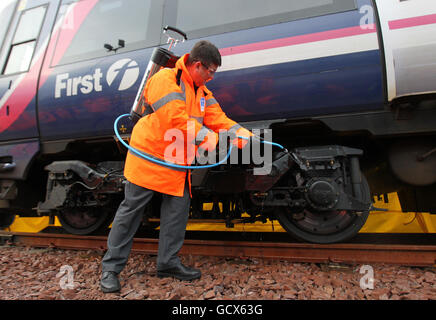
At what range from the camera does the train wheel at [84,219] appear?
3195 millimetres

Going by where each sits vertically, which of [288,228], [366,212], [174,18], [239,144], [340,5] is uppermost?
[174,18]

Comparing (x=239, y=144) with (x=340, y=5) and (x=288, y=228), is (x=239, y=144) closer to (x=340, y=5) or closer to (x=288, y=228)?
(x=288, y=228)

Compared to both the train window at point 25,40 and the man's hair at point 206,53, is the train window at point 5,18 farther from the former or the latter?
the man's hair at point 206,53

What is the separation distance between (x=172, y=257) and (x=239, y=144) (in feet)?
3.41

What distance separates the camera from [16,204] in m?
3.12

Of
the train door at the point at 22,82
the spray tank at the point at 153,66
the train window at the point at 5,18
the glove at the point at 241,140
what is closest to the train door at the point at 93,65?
the train door at the point at 22,82

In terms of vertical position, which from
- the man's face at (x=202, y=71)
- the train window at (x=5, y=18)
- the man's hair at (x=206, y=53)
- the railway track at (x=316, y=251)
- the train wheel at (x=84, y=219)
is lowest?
the railway track at (x=316, y=251)

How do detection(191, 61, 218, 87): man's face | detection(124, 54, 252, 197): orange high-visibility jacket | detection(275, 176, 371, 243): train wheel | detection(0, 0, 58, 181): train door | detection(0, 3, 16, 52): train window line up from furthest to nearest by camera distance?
detection(0, 3, 16, 52): train window → detection(0, 0, 58, 181): train door → detection(275, 176, 371, 243): train wheel → detection(191, 61, 218, 87): man's face → detection(124, 54, 252, 197): orange high-visibility jacket

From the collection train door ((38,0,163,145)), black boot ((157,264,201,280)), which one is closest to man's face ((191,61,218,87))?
train door ((38,0,163,145))

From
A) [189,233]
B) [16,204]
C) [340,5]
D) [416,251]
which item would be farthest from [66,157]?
[416,251]

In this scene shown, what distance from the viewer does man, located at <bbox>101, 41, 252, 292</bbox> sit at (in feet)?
5.95

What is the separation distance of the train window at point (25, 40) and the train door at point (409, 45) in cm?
388

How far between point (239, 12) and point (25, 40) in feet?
9.44

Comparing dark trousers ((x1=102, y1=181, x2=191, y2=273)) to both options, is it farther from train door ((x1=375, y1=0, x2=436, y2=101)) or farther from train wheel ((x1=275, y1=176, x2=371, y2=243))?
train door ((x1=375, y1=0, x2=436, y2=101))
